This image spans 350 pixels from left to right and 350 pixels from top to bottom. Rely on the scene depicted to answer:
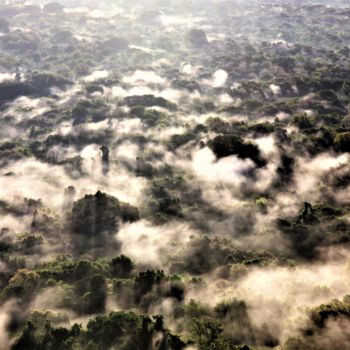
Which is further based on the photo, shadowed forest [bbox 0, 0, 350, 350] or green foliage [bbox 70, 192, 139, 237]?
green foliage [bbox 70, 192, 139, 237]

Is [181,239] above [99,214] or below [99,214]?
above

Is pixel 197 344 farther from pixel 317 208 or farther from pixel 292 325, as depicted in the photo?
pixel 317 208

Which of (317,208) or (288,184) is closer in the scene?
(317,208)

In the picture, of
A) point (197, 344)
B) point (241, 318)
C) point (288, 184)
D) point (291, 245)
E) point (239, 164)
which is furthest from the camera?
point (239, 164)

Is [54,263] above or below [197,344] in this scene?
below

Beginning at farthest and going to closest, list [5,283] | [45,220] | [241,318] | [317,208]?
[45,220] → [317,208] → [5,283] → [241,318]

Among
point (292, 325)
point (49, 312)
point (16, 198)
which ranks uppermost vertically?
point (292, 325)

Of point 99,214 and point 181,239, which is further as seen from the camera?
point 99,214

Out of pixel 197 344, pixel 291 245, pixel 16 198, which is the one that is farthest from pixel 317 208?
pixel 16 198

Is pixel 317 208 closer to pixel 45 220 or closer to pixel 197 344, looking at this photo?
→ pixel 197 344

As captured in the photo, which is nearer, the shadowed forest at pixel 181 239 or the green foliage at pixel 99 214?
the shadowed forest at pixel 181 239
